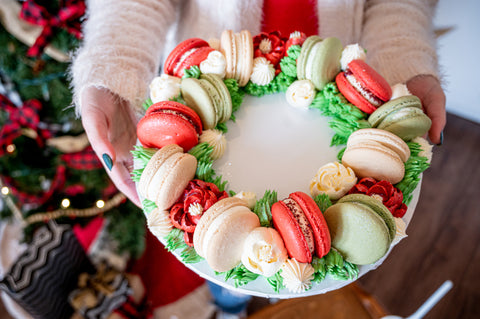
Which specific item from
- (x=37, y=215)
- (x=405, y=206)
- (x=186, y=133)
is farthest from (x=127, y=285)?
(x=405, y=206)

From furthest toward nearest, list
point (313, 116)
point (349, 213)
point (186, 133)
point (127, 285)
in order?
point (127, 285)
point (313, 116)
point (186, 133)
point (349, 213)

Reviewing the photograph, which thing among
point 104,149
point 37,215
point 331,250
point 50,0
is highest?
point 50,0

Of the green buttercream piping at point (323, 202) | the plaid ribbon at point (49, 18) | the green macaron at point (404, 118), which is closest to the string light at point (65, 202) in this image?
the plaid ribbon at point (49, 18)

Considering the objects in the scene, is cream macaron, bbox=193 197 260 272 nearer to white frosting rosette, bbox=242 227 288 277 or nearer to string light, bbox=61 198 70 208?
white frosting rosette, bbox=242 227 288 277

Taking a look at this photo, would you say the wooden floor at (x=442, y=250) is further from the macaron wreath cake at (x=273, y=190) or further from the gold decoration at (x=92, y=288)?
the macaron wreath cake at (x=273, y=190)

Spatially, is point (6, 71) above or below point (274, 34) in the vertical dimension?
below

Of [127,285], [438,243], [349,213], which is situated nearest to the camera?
[349,213]

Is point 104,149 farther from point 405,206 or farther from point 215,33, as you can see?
point 405,206
